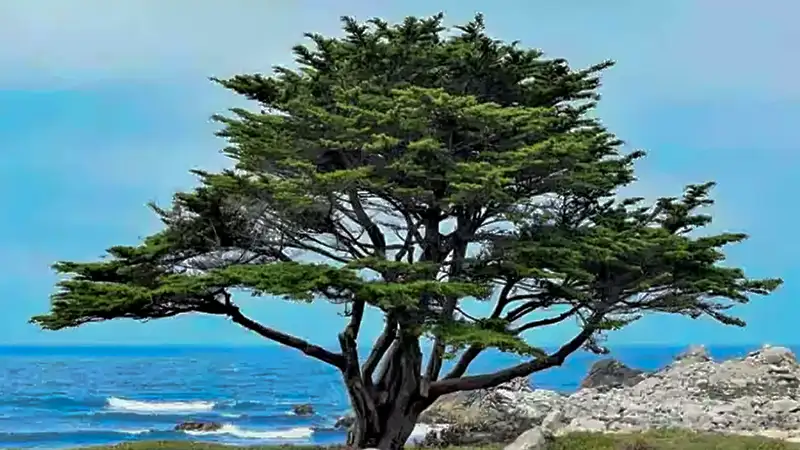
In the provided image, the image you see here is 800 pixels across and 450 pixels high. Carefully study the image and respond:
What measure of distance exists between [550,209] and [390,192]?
2.28 m

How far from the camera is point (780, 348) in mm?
25547

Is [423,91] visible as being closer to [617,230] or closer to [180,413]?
[617,230]

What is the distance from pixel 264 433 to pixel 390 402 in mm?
16997

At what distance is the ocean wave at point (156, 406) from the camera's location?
123 feet

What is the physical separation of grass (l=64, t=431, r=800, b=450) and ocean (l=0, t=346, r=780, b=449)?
301cm

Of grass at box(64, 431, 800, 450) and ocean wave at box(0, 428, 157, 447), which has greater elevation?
ocean wave at box(0, 428, 157, 447)

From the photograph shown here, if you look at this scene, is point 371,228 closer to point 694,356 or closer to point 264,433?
point 694,356

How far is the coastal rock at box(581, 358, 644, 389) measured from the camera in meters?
28.0

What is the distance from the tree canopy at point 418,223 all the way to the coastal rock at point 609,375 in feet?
46.6

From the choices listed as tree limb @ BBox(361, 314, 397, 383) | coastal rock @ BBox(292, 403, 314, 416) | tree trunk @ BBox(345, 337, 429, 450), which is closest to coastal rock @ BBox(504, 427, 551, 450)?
tree trunk @ BBox(345, 337, 429, 450)

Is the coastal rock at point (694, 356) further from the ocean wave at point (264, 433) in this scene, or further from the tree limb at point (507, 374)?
the tree limb at point (507, 374)

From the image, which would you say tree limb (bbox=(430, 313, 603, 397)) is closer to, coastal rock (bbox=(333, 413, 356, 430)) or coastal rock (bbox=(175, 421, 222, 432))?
coastal rock (bbox=(333, 413, 356, 430))

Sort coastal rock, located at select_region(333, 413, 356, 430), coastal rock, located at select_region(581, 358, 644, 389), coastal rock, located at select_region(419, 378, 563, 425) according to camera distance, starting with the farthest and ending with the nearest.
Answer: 1. coastal rock, located at select_region(333, 413, 356, 430)
2. coastal rock, located at select_region(581, 358, 644, 389)
3. coastal rock, located at select_region(419, 378, 563, 425)

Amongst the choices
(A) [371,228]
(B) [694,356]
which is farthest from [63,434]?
(A) [371,228]
